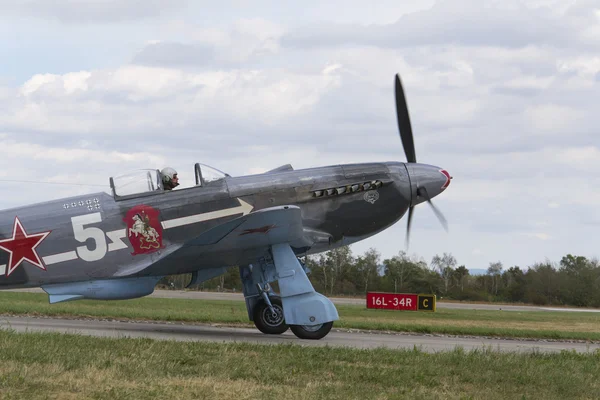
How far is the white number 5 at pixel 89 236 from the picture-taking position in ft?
46.8

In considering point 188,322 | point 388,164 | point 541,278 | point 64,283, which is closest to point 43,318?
point 188,322

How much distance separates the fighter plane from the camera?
14133 mm

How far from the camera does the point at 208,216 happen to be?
48.3ft

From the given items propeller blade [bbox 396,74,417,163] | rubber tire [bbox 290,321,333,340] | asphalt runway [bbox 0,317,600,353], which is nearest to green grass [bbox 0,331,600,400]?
asphalt runway [bbox 0,317,600,353]

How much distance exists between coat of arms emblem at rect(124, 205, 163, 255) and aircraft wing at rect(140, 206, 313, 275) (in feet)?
1.21

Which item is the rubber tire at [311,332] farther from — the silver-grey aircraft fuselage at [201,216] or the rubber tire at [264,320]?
the silver-grey aircraft fuselage at [201,216]

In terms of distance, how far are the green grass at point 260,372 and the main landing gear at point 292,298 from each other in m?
2.42

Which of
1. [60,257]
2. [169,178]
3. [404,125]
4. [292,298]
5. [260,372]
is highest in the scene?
[404,125]

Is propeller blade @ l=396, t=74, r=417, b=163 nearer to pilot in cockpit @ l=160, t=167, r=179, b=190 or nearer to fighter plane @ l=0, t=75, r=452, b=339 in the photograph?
fighter plane @ l=0, t=75, r=452, b=339

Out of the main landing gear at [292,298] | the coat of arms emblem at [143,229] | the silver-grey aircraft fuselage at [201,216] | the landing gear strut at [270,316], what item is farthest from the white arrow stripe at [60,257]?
the landing gear strut at [270,316]

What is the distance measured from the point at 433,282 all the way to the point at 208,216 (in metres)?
49.2

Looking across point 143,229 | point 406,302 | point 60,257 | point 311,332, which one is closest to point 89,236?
point 60,257

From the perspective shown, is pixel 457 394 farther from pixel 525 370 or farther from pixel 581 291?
pixel 581 291

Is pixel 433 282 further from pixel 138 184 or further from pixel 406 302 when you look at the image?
pixel 138 184
